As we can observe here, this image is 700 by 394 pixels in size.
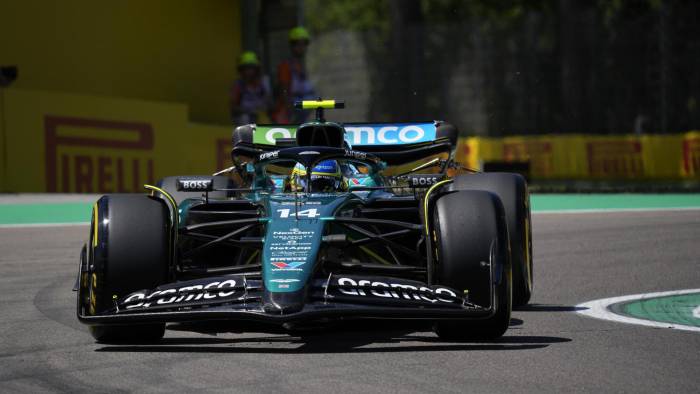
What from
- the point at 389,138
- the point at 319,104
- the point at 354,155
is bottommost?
the point at 354,155

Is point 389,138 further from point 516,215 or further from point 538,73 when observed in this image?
point 538,73

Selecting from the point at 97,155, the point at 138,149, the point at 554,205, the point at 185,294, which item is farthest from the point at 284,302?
the point at 138,149

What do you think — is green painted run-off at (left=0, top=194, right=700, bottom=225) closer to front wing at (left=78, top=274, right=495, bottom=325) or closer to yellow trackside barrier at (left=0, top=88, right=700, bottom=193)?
yellow trackside barrier at (left=0, top=88, right=700, bottom=193)

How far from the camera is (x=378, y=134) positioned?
34.1 ft

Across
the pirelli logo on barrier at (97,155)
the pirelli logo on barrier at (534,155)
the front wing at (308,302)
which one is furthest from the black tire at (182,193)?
the pirelli logo on barrier at (534,155)

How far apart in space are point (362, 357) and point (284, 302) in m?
0.44

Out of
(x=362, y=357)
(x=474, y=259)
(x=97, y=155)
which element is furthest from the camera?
(x=97, y=155)

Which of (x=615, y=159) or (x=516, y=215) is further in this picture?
(x=615, y=159)

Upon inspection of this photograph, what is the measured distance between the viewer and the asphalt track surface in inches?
Answer: 222

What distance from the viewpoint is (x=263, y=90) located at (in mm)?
21719

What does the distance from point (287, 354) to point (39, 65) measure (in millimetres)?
17015

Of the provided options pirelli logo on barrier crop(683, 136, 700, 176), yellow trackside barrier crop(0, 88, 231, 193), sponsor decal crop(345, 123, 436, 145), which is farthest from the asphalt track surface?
pirelli logo on barrier crop(683, 136, 700, 176)

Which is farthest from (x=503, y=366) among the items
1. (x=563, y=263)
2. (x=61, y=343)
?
(x=563, y=263)

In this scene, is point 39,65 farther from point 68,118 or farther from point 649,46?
point 649,46
